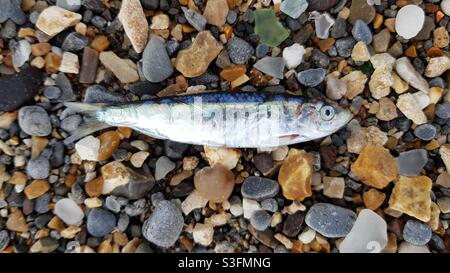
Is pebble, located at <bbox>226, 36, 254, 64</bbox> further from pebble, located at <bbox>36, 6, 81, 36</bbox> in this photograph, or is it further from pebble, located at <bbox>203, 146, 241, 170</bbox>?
pebble, located at <bbox>36, 6, 81, 36</bbox>

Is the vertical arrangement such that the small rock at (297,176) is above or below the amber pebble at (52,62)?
below

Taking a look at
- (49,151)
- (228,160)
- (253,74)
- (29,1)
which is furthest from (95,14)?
(228,160)

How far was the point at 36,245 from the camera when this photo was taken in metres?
2.74

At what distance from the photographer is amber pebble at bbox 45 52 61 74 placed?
2852 millimetres

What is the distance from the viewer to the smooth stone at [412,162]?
9.28 ft

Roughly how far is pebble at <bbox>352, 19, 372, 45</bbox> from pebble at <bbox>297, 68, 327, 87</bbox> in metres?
0.36

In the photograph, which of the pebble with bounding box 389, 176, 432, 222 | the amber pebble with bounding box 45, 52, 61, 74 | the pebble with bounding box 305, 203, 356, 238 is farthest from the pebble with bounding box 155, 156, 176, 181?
the pebble with bounding box 389, 176, 432, 222

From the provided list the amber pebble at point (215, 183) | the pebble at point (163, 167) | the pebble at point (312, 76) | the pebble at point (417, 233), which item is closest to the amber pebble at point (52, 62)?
the pebble at point (163, 167)

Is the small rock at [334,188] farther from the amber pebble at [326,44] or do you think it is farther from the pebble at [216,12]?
the pebble at [216,12]

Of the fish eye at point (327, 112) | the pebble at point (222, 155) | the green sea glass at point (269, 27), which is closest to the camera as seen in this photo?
the fish eye at point (327, 112)

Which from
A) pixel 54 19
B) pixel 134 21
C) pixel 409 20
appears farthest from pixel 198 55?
pixel 409 20

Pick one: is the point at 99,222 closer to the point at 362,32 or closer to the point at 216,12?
the point at 216,12

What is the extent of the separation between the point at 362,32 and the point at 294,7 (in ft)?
1.73

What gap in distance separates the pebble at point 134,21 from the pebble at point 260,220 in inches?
58.2
